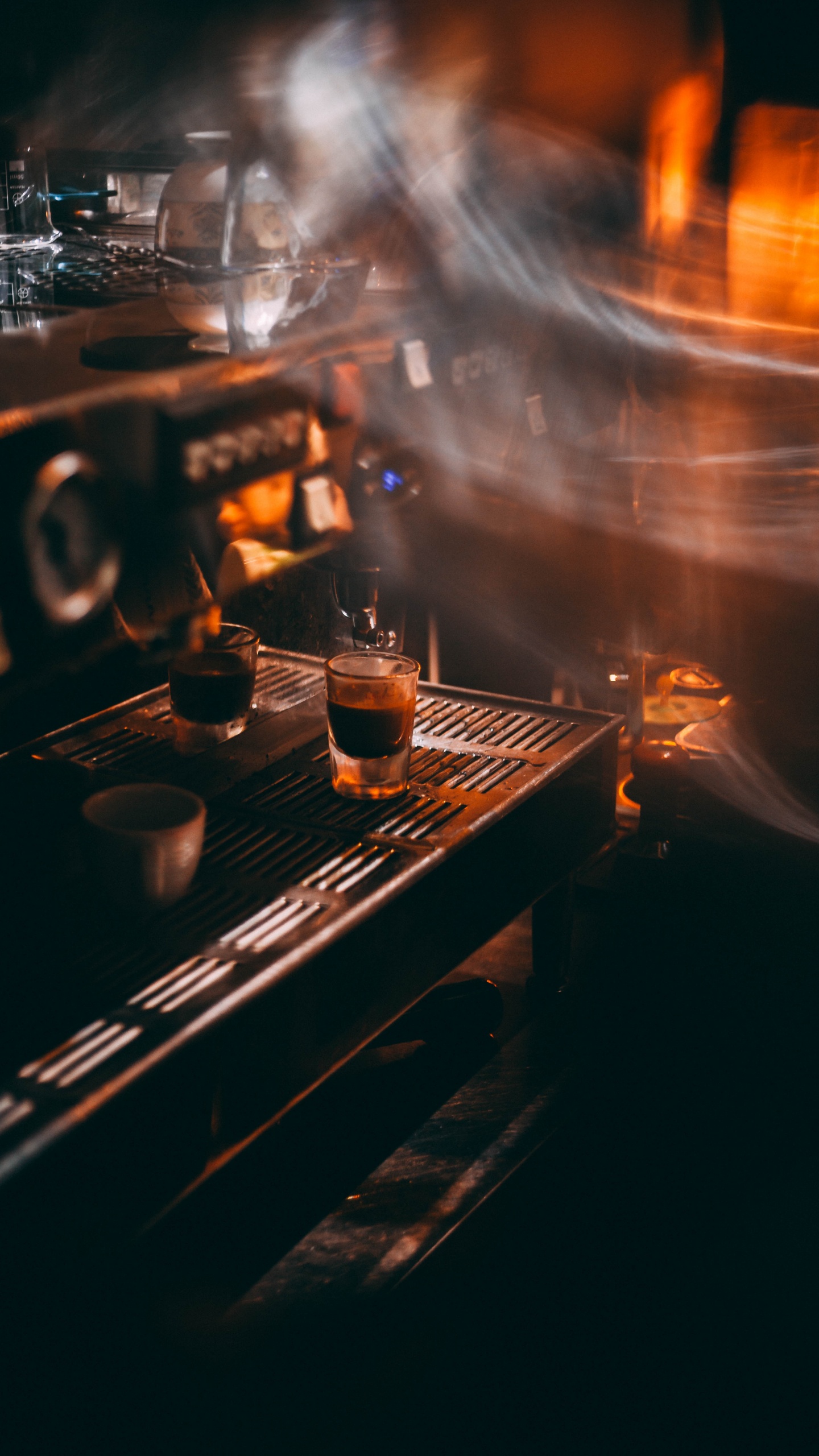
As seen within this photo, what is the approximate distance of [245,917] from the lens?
1.07 m

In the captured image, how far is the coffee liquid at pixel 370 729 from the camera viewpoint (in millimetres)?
1270

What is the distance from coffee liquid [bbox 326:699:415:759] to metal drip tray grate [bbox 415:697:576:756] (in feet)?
0.60

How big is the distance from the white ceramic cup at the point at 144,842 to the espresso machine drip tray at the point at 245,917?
20 mm

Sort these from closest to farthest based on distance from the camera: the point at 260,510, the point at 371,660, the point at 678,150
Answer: the point at 260,510 → the point at 371,660 → the point at 678,150

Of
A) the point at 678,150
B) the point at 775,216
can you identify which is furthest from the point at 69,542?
the point at 775,216

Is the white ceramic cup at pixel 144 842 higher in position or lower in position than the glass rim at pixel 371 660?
lower

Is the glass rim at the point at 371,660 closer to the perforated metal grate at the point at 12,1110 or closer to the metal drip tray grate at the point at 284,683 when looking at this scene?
the metal drip tray grate at the point at 284,683

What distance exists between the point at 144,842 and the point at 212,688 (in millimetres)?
374

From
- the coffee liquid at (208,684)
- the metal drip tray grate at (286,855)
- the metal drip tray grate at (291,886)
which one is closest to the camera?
the metal drip tray grate at (291,886)

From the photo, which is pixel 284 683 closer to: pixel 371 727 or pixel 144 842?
pixel 371 727

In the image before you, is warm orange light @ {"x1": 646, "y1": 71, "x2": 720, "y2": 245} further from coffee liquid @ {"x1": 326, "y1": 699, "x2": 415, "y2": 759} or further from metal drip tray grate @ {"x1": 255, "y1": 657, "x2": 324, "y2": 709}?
coffee liquid @ {"x1": 326, "y1": 699, "x2": 415, "y2": 759}

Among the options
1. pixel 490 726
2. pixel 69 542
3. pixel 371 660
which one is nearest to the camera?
pixel 69 542

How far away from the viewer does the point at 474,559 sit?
7.50 feet

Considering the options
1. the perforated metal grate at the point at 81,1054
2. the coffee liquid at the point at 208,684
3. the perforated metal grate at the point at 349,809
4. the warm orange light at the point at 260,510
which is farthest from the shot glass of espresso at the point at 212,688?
the perforated metal grate at the point at 81,1054
